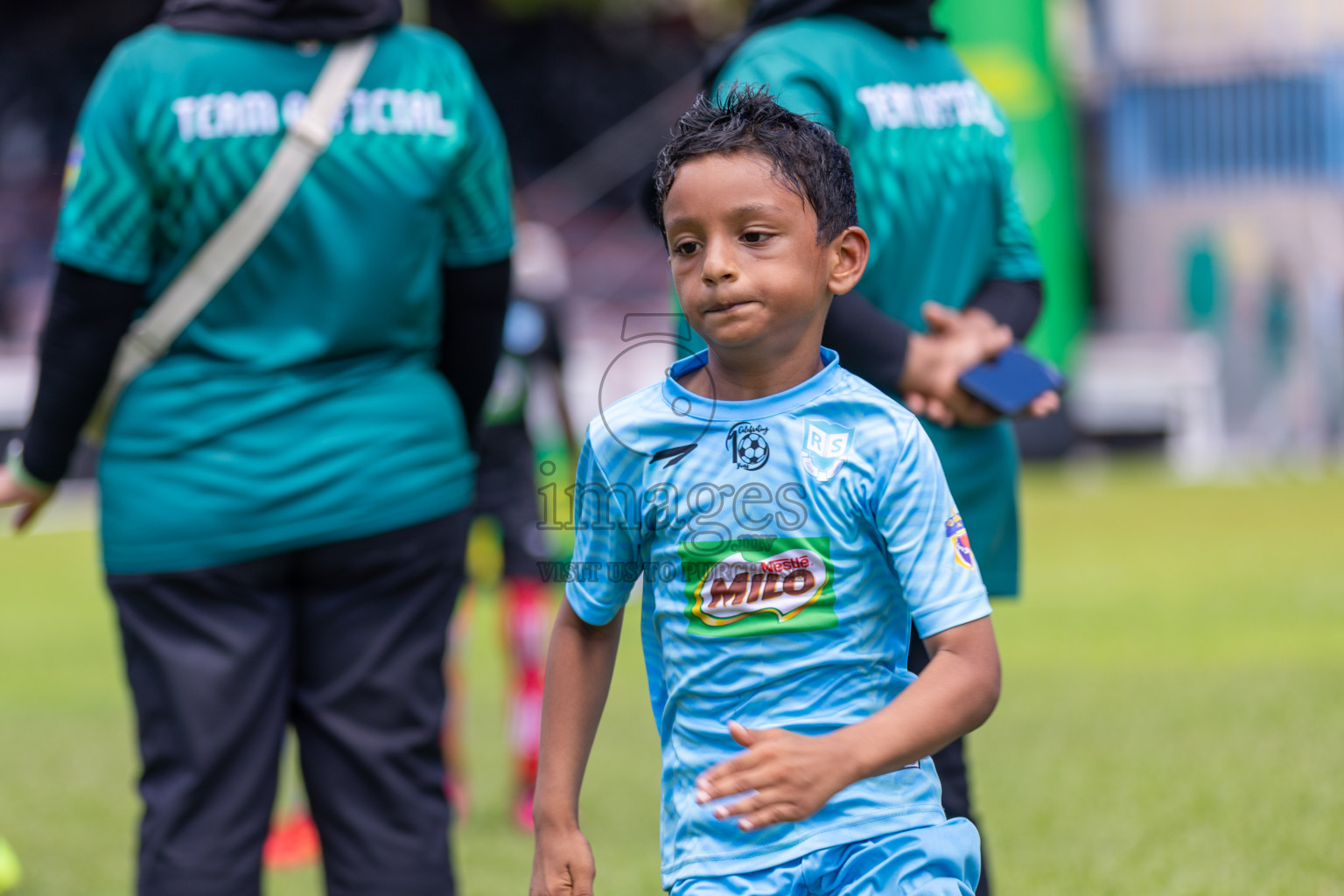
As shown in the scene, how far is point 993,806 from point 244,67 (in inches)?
145

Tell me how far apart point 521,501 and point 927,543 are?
4.47m

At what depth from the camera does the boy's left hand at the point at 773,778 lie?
2086 millimetres

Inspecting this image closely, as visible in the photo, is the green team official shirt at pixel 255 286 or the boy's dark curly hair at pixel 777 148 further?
the green team official shirt at pixel 255 286

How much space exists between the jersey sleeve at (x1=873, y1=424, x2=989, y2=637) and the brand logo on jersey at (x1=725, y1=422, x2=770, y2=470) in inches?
7.1

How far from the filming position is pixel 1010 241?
3.42 meters

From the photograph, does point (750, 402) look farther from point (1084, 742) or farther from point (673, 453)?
point (1084, 742)

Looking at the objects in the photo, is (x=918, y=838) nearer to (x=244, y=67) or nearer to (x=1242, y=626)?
(x=244, y=67)

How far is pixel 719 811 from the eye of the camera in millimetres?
2143

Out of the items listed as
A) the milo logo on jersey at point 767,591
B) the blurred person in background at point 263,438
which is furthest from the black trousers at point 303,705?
the milo logo on jersey at point 767,591

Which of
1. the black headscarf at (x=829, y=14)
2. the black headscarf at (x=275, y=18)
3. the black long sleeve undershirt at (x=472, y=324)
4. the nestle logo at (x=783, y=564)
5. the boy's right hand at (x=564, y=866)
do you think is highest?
the black headscarf at (x=275, y=18)

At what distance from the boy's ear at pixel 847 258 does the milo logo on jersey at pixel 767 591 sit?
37 cm

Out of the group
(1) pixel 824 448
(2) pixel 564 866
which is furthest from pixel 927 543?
(2) pixel 564 866

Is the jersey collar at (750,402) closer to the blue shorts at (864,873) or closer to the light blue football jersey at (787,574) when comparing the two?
the light blue football jersey at (787,574)

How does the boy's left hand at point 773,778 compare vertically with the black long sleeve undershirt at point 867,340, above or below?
below
